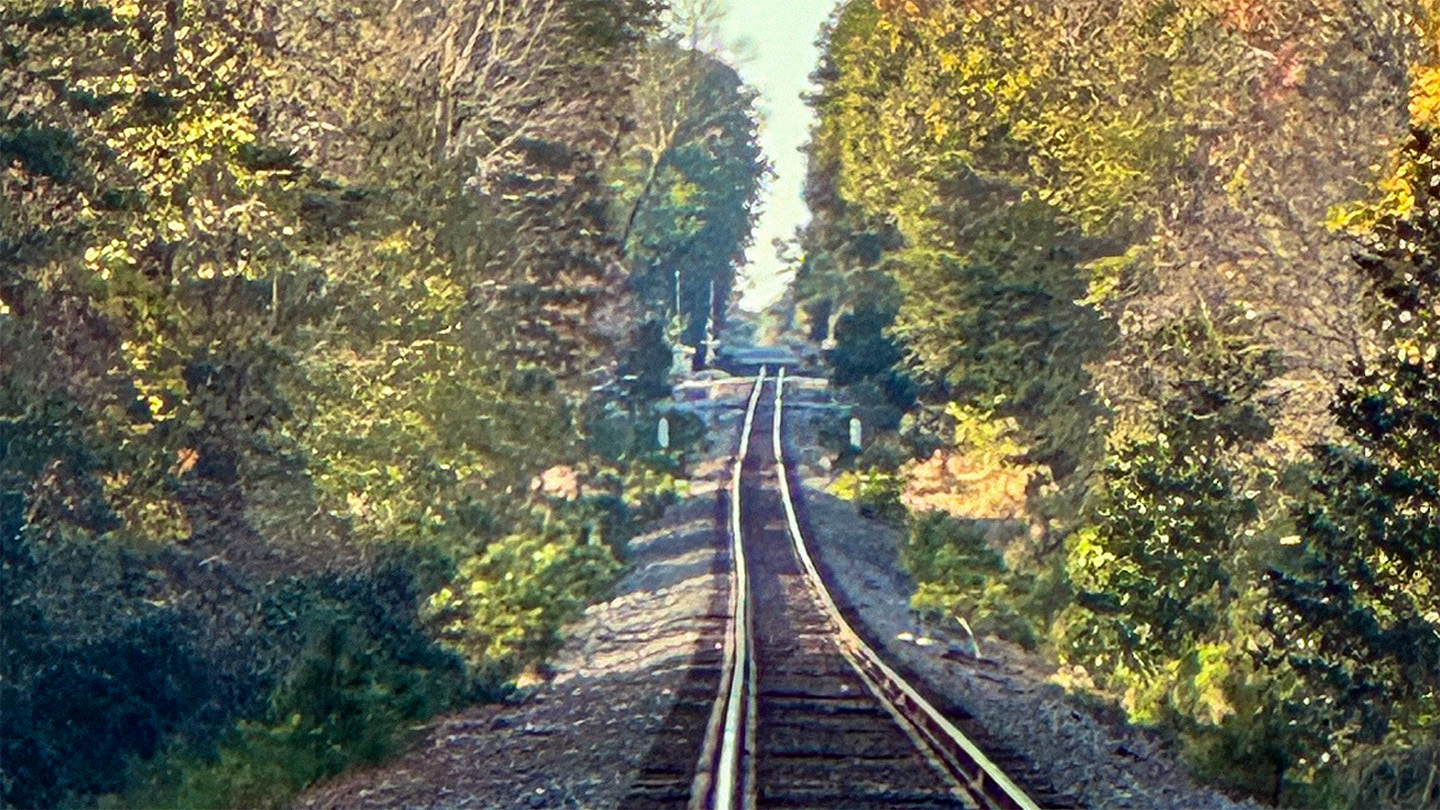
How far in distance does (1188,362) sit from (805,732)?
497 inches

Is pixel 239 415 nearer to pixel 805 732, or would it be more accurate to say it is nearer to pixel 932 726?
pixel 805 732

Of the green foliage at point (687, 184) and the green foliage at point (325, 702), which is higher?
the green foliage at point (687, 184)

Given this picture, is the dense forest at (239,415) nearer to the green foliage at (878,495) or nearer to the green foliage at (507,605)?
the green foliage at (507,605)

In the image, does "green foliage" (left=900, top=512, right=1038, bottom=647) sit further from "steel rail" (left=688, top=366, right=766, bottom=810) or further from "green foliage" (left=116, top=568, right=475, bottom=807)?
"green foliage" (left=116, top=568, right=475, bottom=807)

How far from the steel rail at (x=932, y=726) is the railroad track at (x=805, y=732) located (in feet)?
0.06

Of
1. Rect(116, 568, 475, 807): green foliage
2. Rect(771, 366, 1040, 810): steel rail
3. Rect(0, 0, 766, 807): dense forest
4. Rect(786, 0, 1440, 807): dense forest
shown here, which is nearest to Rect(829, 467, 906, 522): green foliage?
Rect(786, 0, 1440, 807): dense forest

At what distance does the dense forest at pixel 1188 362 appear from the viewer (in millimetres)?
18391

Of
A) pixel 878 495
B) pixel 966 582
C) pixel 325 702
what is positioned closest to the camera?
pixel 325 702

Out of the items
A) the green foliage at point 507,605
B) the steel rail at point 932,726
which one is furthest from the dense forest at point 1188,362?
the green foliage at point 507,605

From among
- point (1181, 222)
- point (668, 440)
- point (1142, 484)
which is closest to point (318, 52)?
point (1142, 484)

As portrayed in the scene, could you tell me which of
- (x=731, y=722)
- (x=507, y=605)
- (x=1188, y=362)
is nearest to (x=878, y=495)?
(x=1188, y=362)

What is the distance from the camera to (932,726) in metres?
18.3

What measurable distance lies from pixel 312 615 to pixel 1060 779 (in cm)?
919

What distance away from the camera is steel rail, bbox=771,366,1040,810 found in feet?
48.7
